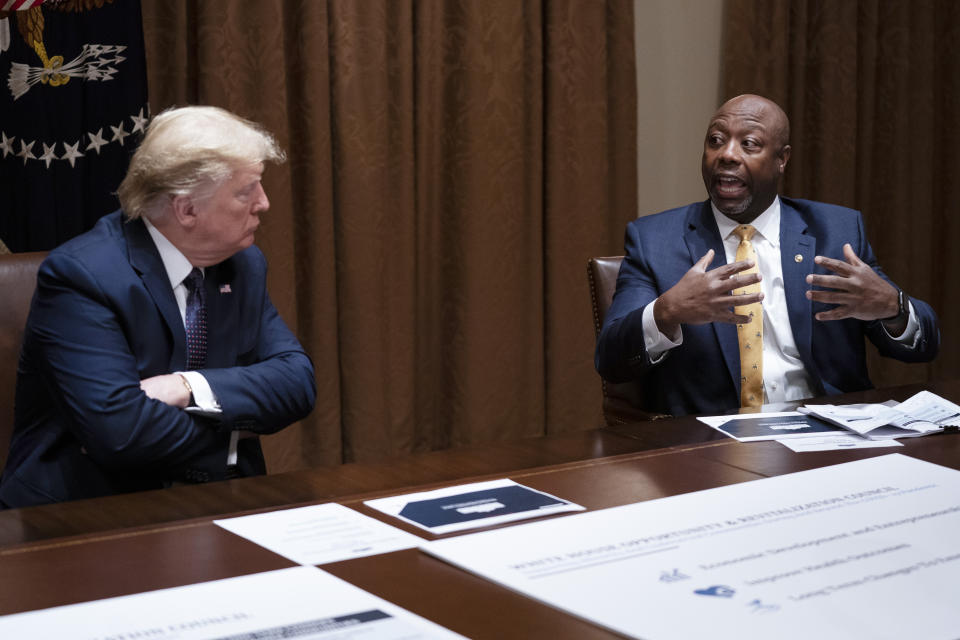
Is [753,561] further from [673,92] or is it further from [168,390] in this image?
[673,92]

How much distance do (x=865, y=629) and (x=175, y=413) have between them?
1340mm

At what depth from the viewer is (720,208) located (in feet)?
9.36

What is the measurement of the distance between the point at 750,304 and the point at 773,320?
0.21 m

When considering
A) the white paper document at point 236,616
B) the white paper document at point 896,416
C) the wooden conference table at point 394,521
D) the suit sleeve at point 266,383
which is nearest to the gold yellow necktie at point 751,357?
the white paper document at point 896,416

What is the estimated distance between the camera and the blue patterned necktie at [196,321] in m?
2.16

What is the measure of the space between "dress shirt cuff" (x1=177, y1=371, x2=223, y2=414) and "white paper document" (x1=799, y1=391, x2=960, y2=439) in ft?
3.70

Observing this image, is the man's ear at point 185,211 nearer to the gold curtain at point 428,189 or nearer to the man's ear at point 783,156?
the gold curtain at point 428,189

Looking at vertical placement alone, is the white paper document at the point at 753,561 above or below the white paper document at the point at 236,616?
below

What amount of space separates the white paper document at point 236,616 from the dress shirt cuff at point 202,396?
0.91 m

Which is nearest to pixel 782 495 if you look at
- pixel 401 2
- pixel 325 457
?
pixel 325 457

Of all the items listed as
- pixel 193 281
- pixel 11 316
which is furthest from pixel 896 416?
pixel 11 316

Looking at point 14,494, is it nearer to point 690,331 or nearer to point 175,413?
point 175,413

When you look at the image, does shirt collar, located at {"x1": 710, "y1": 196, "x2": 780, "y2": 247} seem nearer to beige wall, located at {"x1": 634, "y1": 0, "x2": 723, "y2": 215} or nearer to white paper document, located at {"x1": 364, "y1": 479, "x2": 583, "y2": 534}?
white paper document, located at {"x1": 364, "y1": 479, "x2": 583, "y2": 534}

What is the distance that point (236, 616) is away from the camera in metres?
1.06
